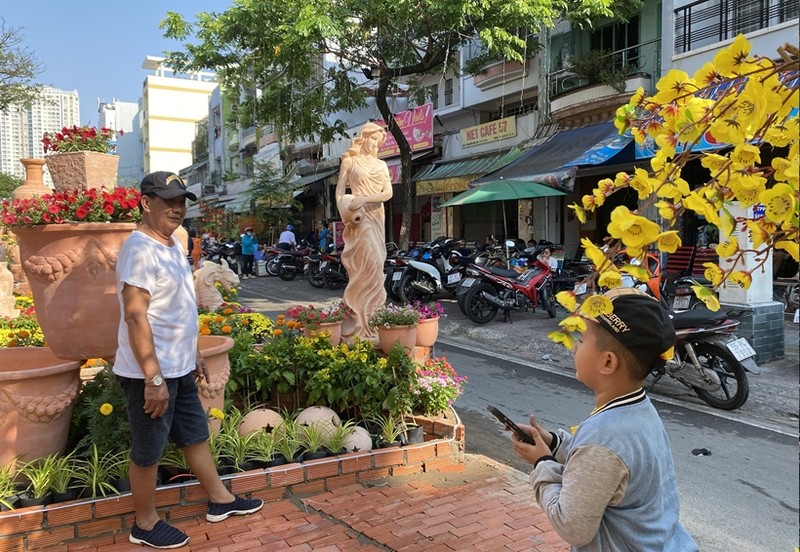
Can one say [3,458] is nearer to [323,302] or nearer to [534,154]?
[323,302]

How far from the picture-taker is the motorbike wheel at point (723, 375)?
16.8 ft

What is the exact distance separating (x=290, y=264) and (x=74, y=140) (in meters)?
12.4

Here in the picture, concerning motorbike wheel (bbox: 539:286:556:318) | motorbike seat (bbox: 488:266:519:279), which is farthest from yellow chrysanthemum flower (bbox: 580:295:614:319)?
motorbike wheel (bbox: 539:286:556:318)

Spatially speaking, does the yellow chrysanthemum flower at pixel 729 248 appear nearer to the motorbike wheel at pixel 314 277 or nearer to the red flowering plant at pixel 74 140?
the red flowering plant at pixel 74 140

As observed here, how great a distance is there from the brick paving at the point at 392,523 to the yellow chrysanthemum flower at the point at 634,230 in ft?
7.06

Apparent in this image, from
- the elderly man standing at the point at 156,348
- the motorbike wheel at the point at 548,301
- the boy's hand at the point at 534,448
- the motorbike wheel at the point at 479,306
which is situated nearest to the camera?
the boy's hand at the point at 534,448

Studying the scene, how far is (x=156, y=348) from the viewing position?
9.00ft

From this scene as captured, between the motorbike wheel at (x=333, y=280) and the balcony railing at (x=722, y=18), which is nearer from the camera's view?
the balcony railing at (x=722, y=18)

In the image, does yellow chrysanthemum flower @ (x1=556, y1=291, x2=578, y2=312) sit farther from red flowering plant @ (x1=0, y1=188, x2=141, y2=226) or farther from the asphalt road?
red flowering plant @ (x1=0, y1=188, x2=141, y2=226)

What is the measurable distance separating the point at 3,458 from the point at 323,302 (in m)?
9.08

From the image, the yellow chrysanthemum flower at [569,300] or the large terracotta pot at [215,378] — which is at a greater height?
the yellow chrysanthemum flower at [569,300]

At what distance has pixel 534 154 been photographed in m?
14.2

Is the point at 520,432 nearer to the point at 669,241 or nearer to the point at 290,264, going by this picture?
the point at 669,241

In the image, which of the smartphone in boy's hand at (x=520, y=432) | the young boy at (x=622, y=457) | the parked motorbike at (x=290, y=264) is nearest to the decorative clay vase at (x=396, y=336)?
the smartphone in boy's hand at (x=520, y=432)
